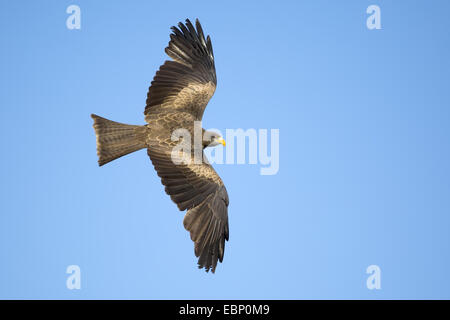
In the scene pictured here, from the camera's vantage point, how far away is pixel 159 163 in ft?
31.5

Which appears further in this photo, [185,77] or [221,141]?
[185,77]

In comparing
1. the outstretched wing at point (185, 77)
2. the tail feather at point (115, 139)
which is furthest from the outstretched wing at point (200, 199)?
the outstretched wing at point (185, 77)

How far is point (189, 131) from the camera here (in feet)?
33.7

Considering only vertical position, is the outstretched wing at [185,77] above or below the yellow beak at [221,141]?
above

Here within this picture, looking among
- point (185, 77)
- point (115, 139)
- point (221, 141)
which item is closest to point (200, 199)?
point (221, 141)

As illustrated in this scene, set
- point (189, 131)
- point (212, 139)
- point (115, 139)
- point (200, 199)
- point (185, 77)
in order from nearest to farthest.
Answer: point (200, 199) → point (115, 139) → point (189, 131) → point (212, 139) → point (185, 77)

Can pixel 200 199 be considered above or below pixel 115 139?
below

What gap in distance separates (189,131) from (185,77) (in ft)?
5.45

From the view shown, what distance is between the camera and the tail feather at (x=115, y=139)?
998 cm

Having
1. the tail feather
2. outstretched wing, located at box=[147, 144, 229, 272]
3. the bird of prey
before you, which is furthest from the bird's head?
the tail feather

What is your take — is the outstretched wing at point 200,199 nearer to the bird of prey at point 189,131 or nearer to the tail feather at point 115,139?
the bird of prey at point 189,131

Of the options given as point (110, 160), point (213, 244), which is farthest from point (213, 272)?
point (110, 160)

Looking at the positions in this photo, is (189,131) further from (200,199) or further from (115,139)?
(200,199)
